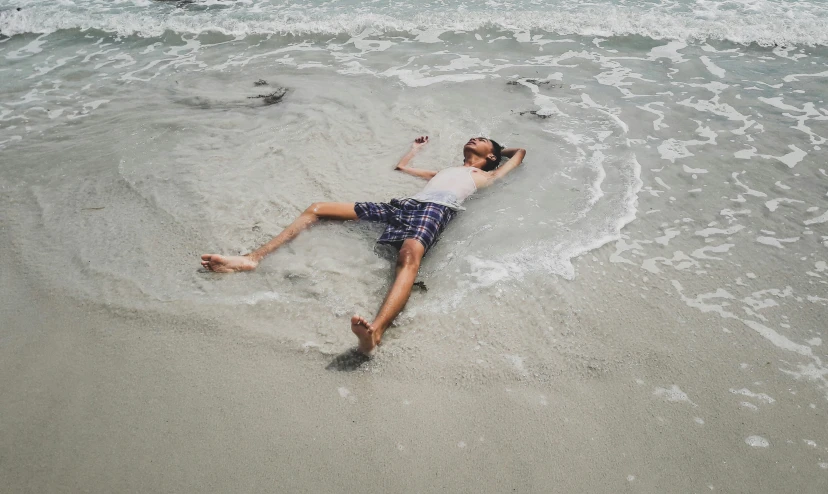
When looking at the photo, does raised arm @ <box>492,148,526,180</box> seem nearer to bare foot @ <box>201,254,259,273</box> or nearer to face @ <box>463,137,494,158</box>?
face @ <box>463,137,494,158</box>

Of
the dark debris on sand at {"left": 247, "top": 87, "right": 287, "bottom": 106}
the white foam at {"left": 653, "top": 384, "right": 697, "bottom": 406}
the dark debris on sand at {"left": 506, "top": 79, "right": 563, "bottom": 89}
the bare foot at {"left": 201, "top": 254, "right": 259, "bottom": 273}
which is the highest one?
the dark debris on sand at {"left": 247, "top": 87, "right": 287, "bottom": 106}

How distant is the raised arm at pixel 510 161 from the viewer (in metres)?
5.03

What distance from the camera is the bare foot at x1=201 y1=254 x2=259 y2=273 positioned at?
12.3 feet

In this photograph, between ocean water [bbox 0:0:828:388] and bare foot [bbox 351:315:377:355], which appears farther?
ocean water [bbox 0:0:828:388]

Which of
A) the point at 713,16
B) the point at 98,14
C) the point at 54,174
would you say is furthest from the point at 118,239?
the point at 713,16

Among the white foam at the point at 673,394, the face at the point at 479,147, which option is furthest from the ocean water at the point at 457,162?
the face at the point at 479,147

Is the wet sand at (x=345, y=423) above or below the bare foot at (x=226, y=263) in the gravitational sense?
below

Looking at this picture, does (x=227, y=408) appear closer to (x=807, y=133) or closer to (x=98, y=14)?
(x=807, y=133)

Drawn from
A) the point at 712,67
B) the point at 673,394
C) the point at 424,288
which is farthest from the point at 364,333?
the point at 712,67

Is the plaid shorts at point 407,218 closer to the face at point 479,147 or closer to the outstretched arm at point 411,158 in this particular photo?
the outstretched arm at point 411,158

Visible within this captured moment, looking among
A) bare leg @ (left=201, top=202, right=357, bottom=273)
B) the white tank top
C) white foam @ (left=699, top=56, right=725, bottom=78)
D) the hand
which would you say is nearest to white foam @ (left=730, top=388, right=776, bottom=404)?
the white tank top

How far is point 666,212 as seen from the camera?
4523 mm

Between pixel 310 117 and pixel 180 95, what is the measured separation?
2.29 m

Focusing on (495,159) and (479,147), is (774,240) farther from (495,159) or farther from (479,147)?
(479,147)
